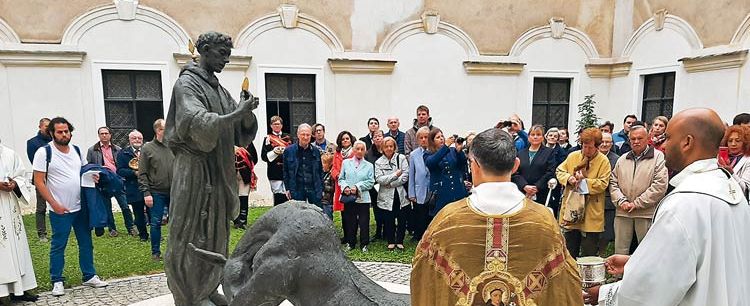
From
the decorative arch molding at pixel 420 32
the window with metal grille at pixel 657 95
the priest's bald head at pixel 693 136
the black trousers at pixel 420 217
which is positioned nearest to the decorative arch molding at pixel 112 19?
the decorative arch molding at pixel 420 32

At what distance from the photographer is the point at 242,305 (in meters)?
2.41

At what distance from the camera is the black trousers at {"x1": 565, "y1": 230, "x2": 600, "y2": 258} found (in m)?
6.48

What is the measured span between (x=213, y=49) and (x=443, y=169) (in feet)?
14.2

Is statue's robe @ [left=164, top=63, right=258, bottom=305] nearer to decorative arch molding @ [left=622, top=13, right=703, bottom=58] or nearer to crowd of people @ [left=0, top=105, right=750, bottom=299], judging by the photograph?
crowd of people @ [left=0, top=105, right=750, bottom=299]

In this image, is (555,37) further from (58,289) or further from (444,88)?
(58,289)

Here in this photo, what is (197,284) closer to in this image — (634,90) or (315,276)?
(315,276)

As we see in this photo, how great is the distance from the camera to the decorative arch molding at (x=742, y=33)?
9.73 metres

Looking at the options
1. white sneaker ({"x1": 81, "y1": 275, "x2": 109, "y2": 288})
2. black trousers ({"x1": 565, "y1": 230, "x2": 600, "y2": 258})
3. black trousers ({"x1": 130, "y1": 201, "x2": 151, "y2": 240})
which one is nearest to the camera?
white sneaker ({"x1": 81, "y1": 275, "x2": 109, "y2": 288})

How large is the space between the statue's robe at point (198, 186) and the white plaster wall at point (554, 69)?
1033 centimetres

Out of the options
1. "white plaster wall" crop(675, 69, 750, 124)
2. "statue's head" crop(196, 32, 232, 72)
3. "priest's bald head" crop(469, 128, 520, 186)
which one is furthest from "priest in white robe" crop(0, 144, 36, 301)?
"white plaster wall" crop(675, 69, 750, 124)

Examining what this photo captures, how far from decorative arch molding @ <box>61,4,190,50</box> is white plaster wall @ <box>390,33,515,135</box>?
4774mm

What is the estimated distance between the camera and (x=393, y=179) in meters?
7.28

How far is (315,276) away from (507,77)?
10964mm

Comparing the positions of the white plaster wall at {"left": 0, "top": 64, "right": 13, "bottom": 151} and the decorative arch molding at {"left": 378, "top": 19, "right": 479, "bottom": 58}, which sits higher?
the decorative arch molding at {"left": 378, "top": 19, "right": 479, "bottom": 58}
